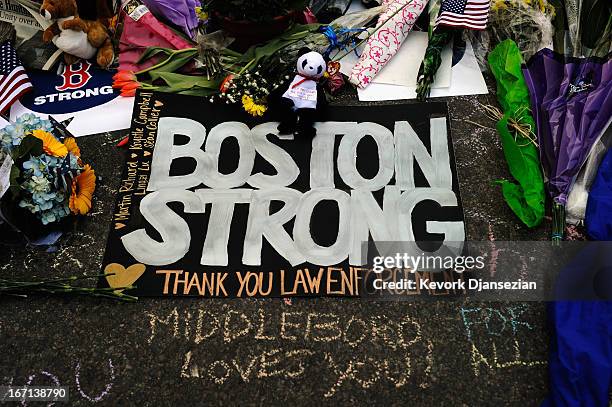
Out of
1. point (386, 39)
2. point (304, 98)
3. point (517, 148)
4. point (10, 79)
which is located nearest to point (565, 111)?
point (517, 148)

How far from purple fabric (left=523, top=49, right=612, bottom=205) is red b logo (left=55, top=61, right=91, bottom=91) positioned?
165 cm

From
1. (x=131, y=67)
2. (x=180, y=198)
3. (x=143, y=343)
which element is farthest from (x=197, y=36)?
(x=143, y=343)

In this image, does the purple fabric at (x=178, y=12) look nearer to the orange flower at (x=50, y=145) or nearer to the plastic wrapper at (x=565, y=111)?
the orange flower at (x=50, y=145)

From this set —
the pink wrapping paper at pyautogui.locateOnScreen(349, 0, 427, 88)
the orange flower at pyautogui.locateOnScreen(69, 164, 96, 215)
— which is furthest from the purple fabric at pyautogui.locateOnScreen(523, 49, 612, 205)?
the orange flower at pyautogui.locateOnScreen(69, 164, 96, 215)

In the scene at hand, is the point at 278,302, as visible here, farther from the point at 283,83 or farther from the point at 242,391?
the point at 283,83

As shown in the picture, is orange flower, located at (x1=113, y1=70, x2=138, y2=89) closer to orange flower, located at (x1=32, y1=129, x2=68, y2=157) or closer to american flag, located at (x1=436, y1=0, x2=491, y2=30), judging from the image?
orange flower, located at (x1=32, y1=129, x2=68, y2=157)

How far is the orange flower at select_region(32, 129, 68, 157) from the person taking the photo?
1.55 m

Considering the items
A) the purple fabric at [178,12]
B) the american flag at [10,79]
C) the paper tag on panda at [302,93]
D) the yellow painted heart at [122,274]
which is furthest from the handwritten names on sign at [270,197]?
the american flag at [10,79]

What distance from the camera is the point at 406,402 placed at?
132cm

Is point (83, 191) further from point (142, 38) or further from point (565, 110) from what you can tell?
point (565, 110)

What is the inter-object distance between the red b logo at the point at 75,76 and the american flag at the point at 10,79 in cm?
12

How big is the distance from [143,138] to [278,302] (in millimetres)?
773

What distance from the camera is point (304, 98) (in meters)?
1.81

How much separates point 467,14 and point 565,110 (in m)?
0.56
